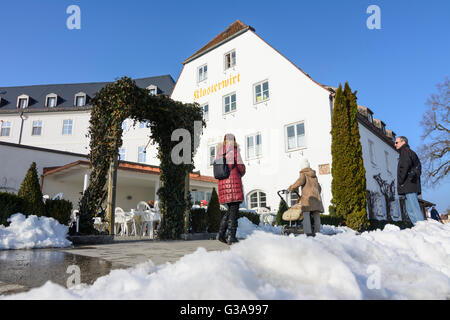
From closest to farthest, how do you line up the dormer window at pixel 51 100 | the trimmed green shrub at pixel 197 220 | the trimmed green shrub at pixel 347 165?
the trimmed green shrub at pixel 197 220
the trimmed green shrub at pixel 347 165
the dormer window at pixel 51 100

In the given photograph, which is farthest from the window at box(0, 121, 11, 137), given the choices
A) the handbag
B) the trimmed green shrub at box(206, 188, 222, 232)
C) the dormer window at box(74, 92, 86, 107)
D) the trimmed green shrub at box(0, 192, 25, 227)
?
the handbag

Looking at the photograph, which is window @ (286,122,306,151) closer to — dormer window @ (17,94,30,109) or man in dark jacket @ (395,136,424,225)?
man in dark jacket @ (395,136,424,225)

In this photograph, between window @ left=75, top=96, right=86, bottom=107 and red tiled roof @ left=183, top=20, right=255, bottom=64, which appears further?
window @ left=75, top=96, right=86, bottom=107

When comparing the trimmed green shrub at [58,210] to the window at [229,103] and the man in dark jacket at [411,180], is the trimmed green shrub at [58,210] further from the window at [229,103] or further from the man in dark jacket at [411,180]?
the window at [229,103]

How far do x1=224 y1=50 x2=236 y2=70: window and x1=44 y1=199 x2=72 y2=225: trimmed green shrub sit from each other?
52.7 feet

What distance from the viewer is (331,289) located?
158cm

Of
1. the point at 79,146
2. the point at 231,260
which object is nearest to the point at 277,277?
the point at 231,260

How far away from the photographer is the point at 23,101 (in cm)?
3178

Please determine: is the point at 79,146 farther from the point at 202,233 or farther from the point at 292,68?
the point at 202,233

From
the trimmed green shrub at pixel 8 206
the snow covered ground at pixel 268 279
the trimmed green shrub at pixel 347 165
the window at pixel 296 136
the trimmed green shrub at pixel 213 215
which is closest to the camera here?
the snow covered ground at pixel 268 279

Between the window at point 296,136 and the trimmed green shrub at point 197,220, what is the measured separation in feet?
28.4

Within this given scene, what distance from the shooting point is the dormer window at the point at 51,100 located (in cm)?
3130

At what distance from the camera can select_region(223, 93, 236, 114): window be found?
19853mm

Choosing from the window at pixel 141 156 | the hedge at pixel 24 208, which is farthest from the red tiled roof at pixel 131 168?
the window at pixel 141 156
